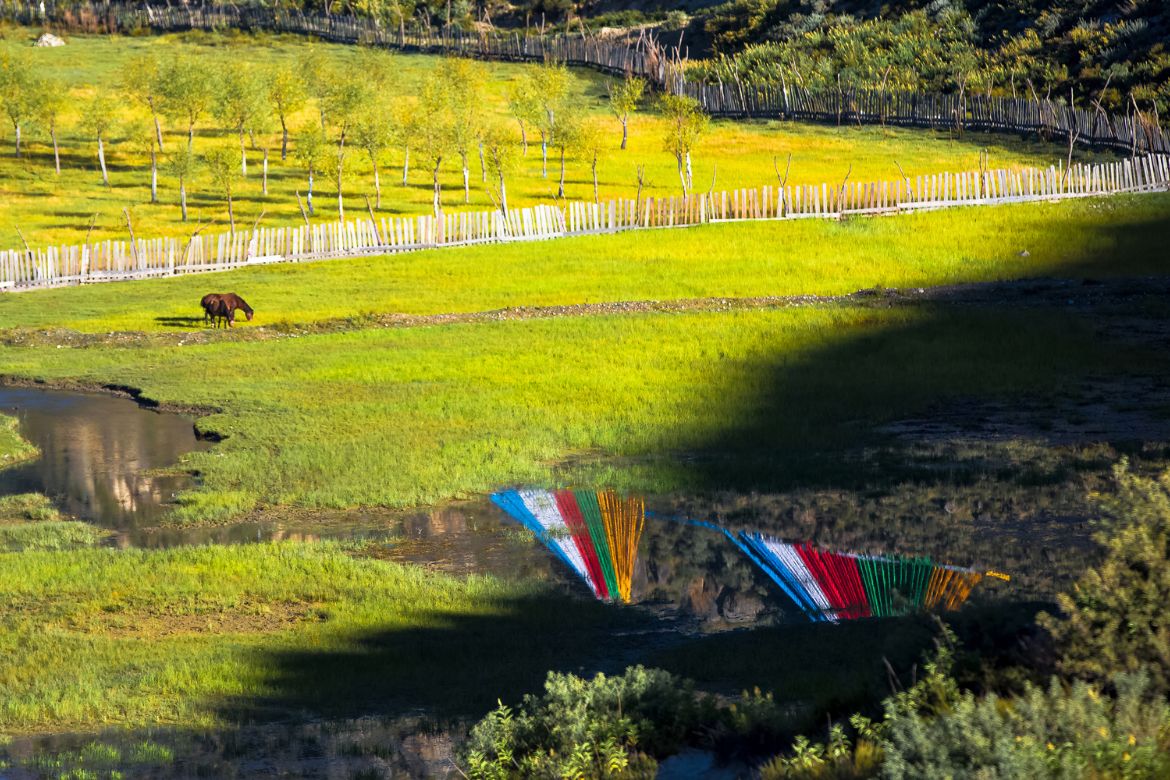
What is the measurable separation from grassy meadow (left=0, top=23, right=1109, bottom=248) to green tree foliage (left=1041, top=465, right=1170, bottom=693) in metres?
49.0

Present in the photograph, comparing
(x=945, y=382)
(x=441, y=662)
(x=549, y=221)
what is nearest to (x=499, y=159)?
(x=549, y=221)

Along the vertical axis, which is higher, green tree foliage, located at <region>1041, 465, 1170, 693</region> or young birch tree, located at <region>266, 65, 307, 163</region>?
young birch tree, located at <region>266, 65, 307, 163</region>

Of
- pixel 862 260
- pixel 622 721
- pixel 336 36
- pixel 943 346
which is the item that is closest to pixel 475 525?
pixel 622 721

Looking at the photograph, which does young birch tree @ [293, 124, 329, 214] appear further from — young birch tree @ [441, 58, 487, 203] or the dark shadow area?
the dark shadow area

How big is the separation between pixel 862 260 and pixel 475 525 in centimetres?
2738

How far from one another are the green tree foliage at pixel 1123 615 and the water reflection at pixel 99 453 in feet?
48.8

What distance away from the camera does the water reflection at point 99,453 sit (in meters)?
22.2

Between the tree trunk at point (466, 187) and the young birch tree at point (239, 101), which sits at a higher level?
the young birch tree at point (239, 101)

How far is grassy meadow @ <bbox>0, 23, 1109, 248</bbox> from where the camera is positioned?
195ft

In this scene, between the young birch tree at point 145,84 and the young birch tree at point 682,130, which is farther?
the young birch tree at point 145,84

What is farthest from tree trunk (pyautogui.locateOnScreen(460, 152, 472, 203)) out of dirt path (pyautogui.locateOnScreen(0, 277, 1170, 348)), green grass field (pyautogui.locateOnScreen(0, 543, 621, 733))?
green grass field (pyautogui.locateOnScreen(0, 543, 621, 733))

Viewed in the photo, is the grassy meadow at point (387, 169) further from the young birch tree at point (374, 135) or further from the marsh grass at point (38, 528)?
the marsh grass at point (38, 528)

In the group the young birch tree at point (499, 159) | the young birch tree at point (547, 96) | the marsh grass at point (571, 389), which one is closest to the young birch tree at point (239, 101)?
the young birch tree at point (499, 159)

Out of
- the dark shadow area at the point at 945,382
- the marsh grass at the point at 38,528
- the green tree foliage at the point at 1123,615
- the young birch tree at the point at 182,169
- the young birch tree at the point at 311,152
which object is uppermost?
the green tree foliage at the point at 1123,615
